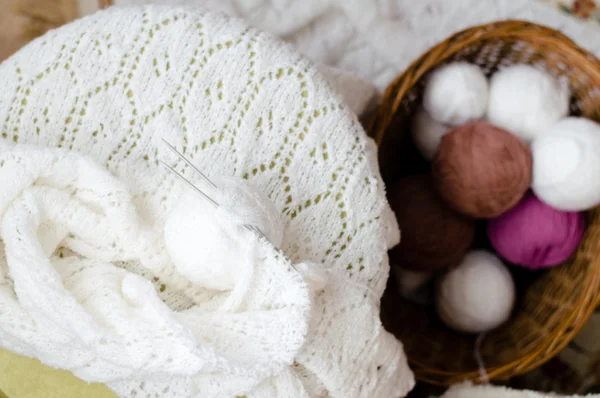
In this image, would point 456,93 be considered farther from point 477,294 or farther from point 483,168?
point 477,294

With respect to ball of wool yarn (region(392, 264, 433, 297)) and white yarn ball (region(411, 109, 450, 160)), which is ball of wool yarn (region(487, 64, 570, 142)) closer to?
white yarn ball (region(411, 109, 450, 160))

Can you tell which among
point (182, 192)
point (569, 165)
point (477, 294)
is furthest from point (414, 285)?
point (182, 192)

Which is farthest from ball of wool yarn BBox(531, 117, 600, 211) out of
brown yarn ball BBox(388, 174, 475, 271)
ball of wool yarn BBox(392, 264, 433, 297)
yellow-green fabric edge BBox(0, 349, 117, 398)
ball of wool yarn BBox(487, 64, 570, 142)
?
yellow-green fabric edge BBox(0, 349, 117, 398)

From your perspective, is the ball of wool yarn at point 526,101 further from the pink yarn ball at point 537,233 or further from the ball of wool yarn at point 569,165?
the pink yarn ball at point 537,233

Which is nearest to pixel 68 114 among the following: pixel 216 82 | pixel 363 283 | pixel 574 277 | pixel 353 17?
pixel 216 82

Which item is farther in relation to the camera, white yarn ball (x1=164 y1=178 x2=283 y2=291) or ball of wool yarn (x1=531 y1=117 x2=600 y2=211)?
ball of wool yarn (x1=531 y1=117 x2=600 y2=211)

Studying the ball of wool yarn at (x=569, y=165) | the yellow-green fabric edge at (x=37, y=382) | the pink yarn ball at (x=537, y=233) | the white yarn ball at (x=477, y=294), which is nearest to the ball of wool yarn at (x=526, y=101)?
the ball of wool yarn at (x=569, y=165)
